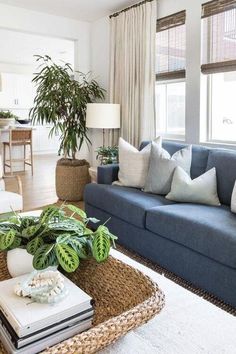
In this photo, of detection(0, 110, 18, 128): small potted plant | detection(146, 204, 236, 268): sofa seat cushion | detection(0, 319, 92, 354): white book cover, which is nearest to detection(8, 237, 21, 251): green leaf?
detection(0, 319, 92, 354): white book cover

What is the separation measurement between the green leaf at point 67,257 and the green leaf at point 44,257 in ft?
0.10

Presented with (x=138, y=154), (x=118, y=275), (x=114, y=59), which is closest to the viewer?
(x=118, y=275)

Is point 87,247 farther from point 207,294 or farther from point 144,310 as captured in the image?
point 207,294

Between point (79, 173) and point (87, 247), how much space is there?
3.26 m

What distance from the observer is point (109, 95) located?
4.77 metres

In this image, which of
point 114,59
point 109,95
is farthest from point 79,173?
point 114,59

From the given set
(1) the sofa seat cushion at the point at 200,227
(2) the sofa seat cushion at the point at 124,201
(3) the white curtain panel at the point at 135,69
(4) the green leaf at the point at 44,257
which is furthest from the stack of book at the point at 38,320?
(3) the white curtain panel at the point at 135,69

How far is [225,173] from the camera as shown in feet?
9.17

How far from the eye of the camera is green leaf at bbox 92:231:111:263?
1.32m

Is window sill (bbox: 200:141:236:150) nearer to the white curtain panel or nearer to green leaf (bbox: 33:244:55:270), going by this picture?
the white curtain panel

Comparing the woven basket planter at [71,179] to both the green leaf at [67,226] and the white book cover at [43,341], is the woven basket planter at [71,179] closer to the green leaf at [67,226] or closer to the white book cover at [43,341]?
the green leaf at [67,226]

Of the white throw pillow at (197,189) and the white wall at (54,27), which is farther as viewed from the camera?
the white wall at (54,27)

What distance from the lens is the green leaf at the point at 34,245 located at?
1335mm

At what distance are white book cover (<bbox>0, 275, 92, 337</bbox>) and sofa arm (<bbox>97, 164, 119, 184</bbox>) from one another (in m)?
2.35
